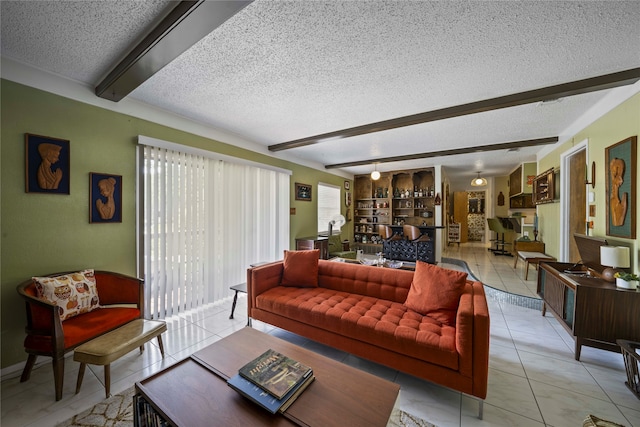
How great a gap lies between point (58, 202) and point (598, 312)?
5051mm

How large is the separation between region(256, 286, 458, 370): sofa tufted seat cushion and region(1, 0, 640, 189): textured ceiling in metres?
2.19

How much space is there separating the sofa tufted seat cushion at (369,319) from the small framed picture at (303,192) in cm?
295

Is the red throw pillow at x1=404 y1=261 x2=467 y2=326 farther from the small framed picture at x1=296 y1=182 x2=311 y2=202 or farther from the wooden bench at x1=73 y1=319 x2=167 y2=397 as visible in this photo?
the small framed picture at x1=296 y1=182 x2=311 y2=202

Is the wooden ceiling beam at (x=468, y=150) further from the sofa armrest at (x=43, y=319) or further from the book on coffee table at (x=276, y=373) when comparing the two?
the sofa armrest at (x=43, y=319)

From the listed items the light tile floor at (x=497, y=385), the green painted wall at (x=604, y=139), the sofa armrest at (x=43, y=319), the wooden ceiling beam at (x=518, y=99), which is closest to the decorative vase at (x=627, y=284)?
the green painted wall at (x=604, y=139)

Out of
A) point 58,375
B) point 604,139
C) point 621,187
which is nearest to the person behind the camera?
point 58,375

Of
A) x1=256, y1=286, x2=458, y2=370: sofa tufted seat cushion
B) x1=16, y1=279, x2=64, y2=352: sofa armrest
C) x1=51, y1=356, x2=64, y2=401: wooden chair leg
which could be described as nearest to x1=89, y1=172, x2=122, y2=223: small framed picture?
x1=16, y1=279, x2=64, y2=352: sofa armrest

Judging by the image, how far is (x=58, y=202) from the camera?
2.23 metres

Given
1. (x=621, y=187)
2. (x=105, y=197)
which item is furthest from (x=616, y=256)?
(x=105, y=197)

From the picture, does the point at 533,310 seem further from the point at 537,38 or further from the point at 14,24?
the point at 14,24

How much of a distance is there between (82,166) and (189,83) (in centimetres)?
136

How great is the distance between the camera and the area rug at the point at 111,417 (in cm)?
154

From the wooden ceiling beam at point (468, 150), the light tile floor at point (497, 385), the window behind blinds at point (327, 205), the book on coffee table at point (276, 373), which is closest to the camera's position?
the book on coffee table at point (276, 373)

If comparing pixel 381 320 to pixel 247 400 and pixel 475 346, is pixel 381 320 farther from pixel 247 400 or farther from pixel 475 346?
pixel 247 400
